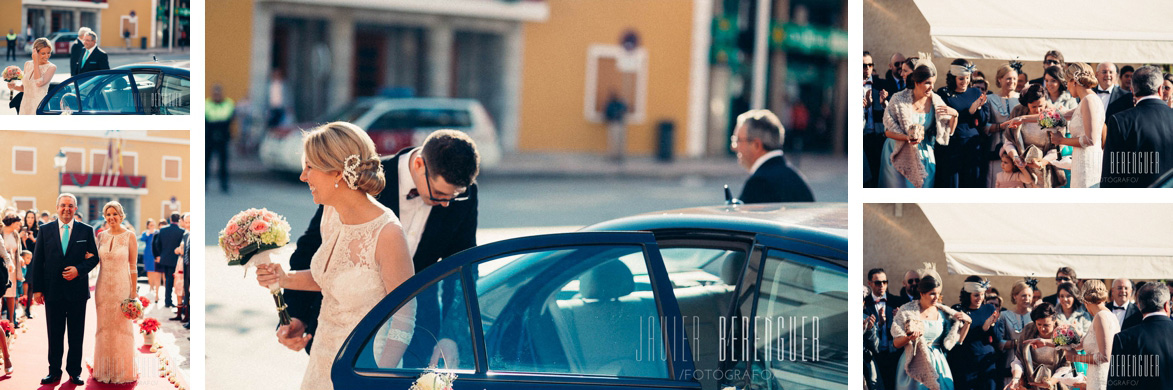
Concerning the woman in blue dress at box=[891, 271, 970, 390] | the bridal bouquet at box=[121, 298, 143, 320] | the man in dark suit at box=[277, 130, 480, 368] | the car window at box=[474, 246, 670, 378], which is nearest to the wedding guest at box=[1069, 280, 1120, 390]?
the woman in blue dress at box=[891, 271, 970, 390]

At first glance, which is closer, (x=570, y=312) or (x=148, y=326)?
(x=570, y=312)

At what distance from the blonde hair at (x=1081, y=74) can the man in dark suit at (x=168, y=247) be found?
3.56 meters

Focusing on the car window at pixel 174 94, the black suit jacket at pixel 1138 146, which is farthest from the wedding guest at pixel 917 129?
the car window at pixel 174 94

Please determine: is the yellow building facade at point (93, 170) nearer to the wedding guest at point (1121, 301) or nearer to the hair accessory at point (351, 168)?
the hair accessory at point (351, 168)

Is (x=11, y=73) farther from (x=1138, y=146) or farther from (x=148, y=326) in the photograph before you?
(x=1138, y=146)

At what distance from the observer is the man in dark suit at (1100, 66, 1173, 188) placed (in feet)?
13.4

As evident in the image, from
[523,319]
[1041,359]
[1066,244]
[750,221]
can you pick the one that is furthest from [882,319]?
[523,319]

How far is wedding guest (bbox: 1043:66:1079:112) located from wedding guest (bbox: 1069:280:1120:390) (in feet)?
2.34

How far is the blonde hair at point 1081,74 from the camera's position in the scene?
408cm

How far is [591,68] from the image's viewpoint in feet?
58.5

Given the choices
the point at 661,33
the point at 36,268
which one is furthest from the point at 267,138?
the point at 36,268

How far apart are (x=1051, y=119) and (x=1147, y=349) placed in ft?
3.10

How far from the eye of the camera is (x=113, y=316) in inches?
164

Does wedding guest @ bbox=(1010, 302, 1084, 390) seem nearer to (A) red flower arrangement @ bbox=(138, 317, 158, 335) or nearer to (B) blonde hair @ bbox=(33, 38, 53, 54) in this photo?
(A) red flower arrangement @ bbox=(138, 317, 158, 335)
